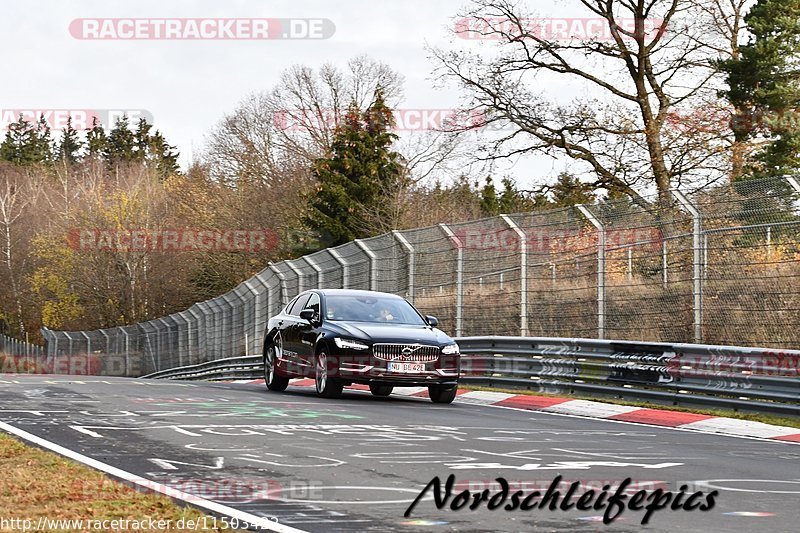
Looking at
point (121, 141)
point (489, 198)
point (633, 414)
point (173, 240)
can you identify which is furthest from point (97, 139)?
point (633, 414)

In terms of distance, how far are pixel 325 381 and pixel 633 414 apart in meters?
4.37

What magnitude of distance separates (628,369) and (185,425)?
7.25 metres

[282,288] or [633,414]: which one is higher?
[282,288]

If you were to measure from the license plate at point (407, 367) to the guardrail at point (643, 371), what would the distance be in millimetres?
2672

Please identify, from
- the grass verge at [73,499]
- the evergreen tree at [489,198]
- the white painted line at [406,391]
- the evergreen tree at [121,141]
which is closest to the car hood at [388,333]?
the white painted line at [406,391]

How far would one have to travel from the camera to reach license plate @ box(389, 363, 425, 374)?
1669 centimetres

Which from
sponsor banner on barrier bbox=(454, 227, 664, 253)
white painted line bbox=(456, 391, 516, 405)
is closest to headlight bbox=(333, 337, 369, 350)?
white painted line bbox=(456, 391, 516, 405)

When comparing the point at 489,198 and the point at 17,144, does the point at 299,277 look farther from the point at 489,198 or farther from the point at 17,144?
the point at 17,144

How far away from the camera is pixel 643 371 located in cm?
1677

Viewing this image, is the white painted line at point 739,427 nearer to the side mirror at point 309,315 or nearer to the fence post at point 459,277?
the side mirror at point 309,315

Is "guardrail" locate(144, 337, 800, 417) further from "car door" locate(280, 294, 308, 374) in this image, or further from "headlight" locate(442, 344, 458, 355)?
"car door" locate(280, 294, 308, 374)

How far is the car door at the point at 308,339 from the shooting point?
1767 cm

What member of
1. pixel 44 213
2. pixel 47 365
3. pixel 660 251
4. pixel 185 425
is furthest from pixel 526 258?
pixel 44 213

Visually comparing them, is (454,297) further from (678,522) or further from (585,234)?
(678,522)
